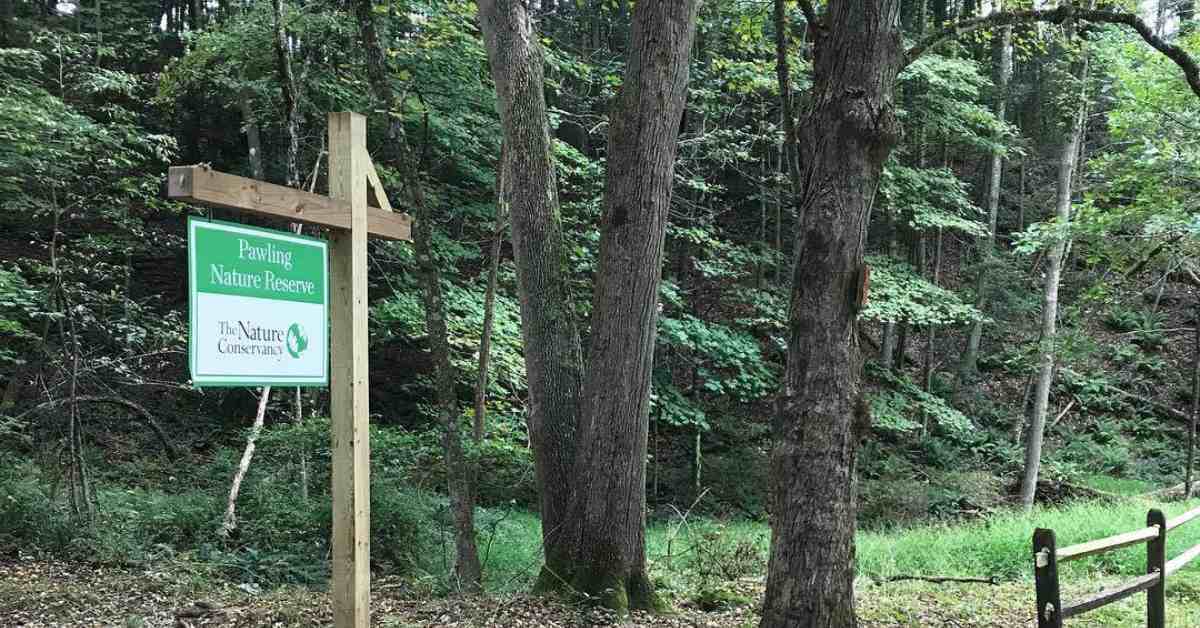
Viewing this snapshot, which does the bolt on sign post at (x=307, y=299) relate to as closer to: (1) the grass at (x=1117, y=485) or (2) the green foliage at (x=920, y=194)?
(2) the green foliage at (x=920, y=194)

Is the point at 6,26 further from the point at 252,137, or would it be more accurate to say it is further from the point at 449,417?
the point at 449,417

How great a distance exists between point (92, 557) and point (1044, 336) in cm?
1448

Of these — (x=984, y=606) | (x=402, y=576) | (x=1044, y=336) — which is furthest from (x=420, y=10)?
(x=1044, y=336)

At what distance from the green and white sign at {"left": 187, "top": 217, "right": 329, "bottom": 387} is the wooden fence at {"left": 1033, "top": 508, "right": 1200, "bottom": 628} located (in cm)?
370

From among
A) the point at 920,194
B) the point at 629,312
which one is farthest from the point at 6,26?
the point at 920,194

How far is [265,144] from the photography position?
17.7 meters

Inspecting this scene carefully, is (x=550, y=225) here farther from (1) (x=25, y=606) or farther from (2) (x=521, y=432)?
(2) (x=521, y=432)

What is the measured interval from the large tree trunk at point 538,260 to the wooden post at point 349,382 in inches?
89.1

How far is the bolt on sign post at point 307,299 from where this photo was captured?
3.30 metres

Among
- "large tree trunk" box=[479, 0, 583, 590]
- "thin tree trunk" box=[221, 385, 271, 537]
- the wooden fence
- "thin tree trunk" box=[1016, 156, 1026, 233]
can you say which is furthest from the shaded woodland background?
the wooden fence

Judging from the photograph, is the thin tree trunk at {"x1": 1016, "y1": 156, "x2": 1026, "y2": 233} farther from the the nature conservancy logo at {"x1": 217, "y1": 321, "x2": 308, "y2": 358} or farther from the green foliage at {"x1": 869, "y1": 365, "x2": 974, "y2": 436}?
the the nature conservancy logo at {"x1": 217, "y1": 321, "x2": 308, "y2": 358}

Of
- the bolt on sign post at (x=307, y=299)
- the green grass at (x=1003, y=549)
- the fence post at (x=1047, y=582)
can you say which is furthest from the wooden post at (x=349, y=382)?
the green grass at (x=1003, y=549)

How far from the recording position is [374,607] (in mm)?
6082

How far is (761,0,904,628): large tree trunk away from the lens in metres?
4.52
